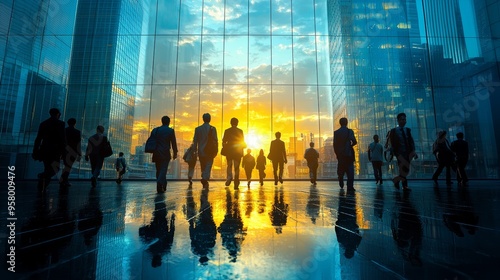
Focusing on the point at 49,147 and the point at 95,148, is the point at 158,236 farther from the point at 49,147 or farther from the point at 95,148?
the point at 95,148

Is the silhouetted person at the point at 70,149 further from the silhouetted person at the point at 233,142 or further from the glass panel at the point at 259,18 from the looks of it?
the glass panel at the point at 259,18

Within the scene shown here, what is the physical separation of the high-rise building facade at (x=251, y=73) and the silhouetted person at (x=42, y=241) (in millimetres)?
11990

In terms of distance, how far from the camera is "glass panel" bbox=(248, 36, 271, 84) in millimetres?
14644

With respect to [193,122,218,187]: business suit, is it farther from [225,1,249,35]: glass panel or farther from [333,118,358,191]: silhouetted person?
[225,1,249,35]: glass panel

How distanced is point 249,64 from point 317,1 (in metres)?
6.17

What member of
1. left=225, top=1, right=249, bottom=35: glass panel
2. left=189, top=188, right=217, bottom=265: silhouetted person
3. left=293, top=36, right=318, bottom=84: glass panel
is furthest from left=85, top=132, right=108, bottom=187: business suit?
left=225, top=1, right=249, bottom=35: glass panel

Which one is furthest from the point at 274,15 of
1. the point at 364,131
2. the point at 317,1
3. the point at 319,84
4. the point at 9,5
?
the point at 9,5

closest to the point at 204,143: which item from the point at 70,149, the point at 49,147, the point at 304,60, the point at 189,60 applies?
the point at 49,147

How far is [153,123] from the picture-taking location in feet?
45.0

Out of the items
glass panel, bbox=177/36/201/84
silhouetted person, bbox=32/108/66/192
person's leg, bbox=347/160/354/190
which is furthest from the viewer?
glass panel, bbox=177/36/201/84

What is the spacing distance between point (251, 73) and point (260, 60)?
1.05m

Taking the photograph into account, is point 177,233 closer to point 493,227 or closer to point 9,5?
point 493,227

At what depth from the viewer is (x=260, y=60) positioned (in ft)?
48.9

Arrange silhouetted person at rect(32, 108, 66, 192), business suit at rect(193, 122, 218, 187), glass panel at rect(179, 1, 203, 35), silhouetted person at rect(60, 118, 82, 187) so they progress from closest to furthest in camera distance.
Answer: silhouetted person at rect(32, 108, 66, 192) → silhouetted person at rect(60, 118, 82, 187) → business suit at rect(193, 122, 218, 187) → glass panel at rect(179, 1, 203, 35)
